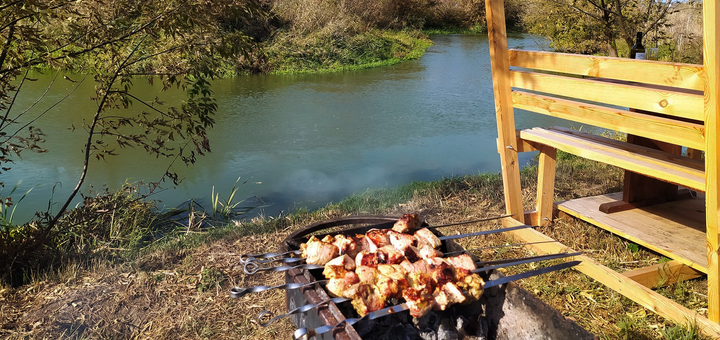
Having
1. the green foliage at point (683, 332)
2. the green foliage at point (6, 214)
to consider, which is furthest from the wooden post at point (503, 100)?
the green foliage at point (6, 214)

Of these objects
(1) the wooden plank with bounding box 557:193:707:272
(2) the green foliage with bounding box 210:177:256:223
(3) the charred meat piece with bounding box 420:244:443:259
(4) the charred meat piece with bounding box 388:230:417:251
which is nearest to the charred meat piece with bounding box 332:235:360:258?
(4) the charred meat piece with bounding box 388:230:417:251

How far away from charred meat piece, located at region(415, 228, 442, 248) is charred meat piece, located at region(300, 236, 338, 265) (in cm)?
34

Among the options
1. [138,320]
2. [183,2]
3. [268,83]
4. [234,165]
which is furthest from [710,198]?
[268,83]

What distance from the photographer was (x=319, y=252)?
198cm

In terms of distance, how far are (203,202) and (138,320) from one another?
1.92m

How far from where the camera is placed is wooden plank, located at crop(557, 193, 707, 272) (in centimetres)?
264

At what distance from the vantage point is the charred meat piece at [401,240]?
2.06 meters

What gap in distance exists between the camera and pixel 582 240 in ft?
10.4

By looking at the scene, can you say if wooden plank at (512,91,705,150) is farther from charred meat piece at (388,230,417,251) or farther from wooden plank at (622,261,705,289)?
charred meat piece at (388,230,417,251)

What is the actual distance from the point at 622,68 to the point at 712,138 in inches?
20.9

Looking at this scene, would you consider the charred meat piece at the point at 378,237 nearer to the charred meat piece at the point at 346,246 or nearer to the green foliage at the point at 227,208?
the charred meat piece at the point at 346,246

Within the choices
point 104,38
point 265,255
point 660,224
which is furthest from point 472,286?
point 104,38

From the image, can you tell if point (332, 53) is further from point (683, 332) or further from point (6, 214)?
point (683, 332)

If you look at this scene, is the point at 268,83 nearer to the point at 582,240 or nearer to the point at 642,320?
the point at 582,240
